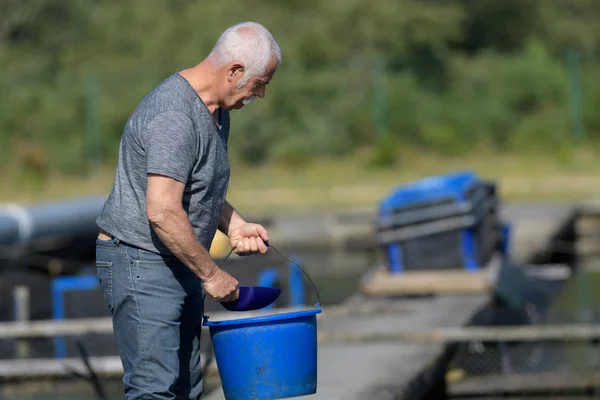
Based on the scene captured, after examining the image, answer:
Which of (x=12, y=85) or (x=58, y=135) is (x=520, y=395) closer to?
(x=58, y=135)

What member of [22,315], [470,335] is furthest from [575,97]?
[470,335]

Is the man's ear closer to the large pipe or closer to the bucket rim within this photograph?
the bucket rim

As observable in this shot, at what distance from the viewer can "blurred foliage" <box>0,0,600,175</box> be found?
87.6ft

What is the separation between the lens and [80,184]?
24766 mm

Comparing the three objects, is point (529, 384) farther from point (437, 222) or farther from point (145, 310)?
point (145, 310)

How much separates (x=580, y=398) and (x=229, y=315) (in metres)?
2.49

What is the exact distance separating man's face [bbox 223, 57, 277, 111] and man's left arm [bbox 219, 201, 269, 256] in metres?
0.54

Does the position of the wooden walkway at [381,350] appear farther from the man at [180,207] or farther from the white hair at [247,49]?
the white hair at [247,49]

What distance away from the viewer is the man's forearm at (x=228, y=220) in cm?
449

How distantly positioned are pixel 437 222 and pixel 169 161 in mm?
6671

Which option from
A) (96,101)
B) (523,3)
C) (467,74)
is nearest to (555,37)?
(523,3)

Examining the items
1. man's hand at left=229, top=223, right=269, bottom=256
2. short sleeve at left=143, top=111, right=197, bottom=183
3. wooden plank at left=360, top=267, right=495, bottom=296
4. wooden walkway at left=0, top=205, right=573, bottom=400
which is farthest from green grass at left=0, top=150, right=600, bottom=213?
short sleeve at left=143, top=111, right=197, bottom=183

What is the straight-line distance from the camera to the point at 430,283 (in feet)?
33.3

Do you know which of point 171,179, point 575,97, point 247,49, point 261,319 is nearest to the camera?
point 171,179
